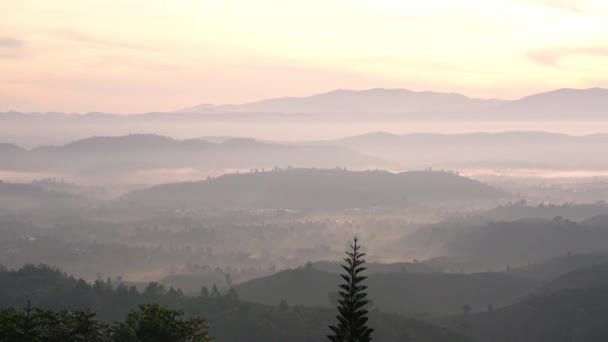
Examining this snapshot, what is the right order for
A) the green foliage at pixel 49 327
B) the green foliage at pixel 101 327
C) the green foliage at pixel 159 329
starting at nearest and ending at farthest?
the green foliage at pixel 49 327 → the green foliage at pixel 101 327 → the green foliage at pixel 159 329

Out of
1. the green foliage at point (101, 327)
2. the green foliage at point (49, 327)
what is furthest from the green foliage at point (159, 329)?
the green foliage at point (49, 327)

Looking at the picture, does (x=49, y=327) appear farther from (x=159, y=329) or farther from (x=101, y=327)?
(x=159, y=329)

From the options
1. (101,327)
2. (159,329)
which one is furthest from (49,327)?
(159,329)

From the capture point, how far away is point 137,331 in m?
93.3

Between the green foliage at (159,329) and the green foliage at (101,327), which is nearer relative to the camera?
the green foliage at (101,327)

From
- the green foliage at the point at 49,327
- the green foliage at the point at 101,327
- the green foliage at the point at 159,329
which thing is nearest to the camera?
the green foliage at the point at 49,327

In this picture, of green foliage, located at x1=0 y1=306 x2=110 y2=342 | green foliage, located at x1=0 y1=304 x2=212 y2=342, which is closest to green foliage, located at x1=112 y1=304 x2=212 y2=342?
green foliage, located at x1=0 y1=304 x2=212 y2=342

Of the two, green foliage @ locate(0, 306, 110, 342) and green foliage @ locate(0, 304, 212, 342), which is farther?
green foliage @ locate(0, 304, 212, 342)

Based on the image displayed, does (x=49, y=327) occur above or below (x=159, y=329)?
above

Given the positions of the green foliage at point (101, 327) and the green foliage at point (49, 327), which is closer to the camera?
the green foliage at point (49, 327)

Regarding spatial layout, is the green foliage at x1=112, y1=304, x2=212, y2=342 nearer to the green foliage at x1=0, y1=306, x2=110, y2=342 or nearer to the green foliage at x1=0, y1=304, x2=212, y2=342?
the green foliage at x1=0, y1=304, x2=212, y2=342

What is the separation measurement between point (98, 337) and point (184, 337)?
10.5 meters

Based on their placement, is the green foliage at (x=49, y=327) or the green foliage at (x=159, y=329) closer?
the green foliage at (x=49, y=327)

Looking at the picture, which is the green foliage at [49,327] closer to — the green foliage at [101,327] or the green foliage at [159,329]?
the green foliage at [101,327]
